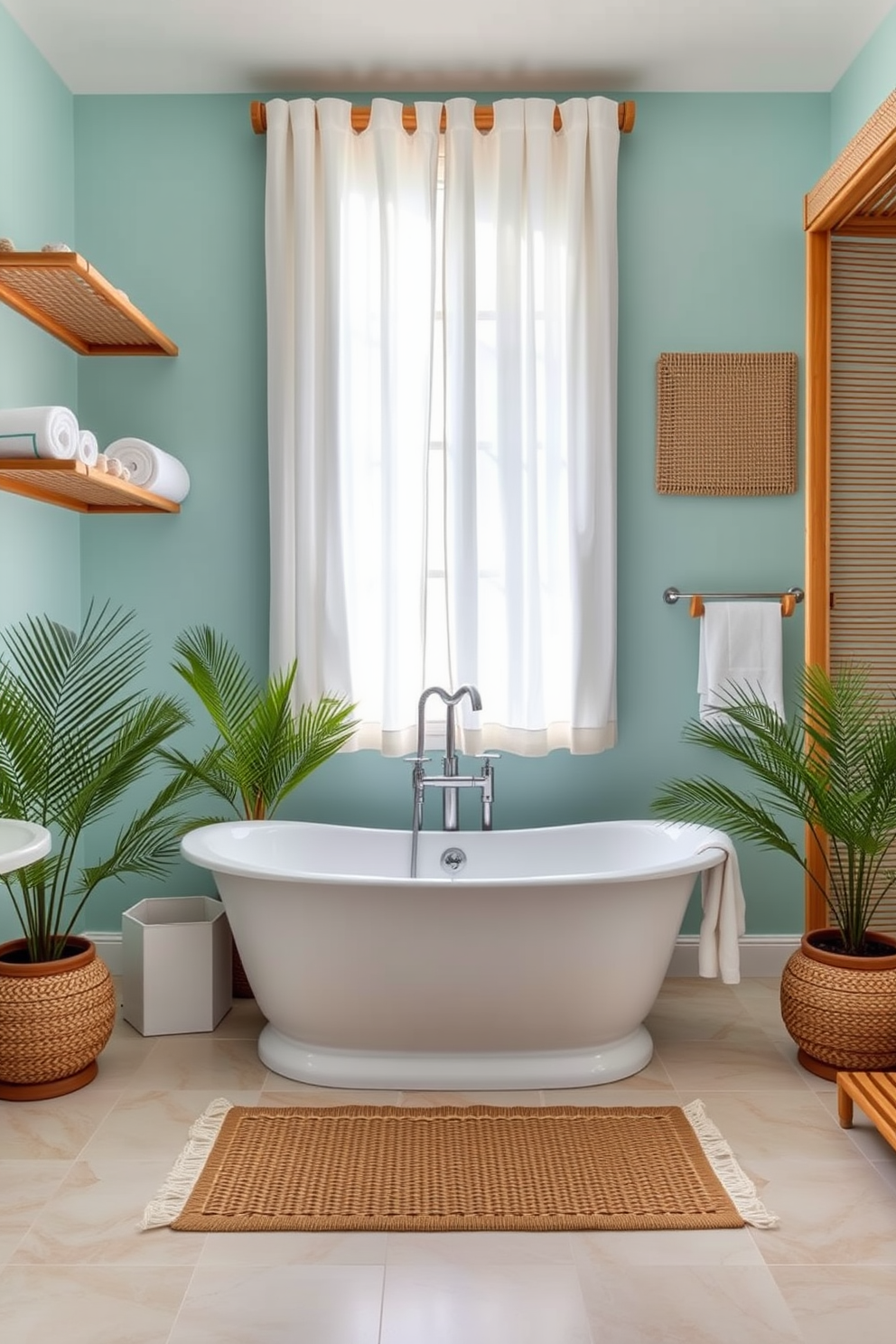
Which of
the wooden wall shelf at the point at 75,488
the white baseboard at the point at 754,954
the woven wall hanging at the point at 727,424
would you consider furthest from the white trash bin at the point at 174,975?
the woven wall hanging at the point at 727,424

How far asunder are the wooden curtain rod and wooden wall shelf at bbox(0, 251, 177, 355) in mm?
702

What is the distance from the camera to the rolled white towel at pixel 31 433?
2508mm

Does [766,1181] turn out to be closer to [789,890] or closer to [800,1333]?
[800,1333]

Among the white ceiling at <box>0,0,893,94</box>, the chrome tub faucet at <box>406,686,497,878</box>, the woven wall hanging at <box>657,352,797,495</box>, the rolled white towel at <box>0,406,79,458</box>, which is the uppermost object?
the white ceiling at <box>0,0,893,94</box>

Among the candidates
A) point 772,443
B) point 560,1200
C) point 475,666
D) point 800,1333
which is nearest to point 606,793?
point 475,666

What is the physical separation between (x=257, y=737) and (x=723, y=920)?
4.35ft

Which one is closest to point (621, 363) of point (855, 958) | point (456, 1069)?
point (855, 958)

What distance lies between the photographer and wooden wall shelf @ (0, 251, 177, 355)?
2.60 m

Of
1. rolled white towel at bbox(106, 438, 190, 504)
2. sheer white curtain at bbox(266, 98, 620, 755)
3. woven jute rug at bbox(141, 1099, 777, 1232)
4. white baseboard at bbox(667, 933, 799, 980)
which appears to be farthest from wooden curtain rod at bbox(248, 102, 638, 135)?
woven jute rug at bbox(141, 1099, 777, 1232)

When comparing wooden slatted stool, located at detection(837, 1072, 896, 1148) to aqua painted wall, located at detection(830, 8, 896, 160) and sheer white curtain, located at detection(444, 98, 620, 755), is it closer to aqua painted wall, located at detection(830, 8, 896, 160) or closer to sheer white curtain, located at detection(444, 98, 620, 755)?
sheer white curtain, located at detection(444, 98, 620, 755)

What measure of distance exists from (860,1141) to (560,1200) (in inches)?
28.8

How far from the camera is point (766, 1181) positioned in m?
2.25

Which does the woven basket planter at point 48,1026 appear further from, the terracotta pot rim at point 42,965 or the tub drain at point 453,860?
the tub drain at point 453,860

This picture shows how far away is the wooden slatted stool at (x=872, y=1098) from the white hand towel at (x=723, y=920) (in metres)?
0.38
